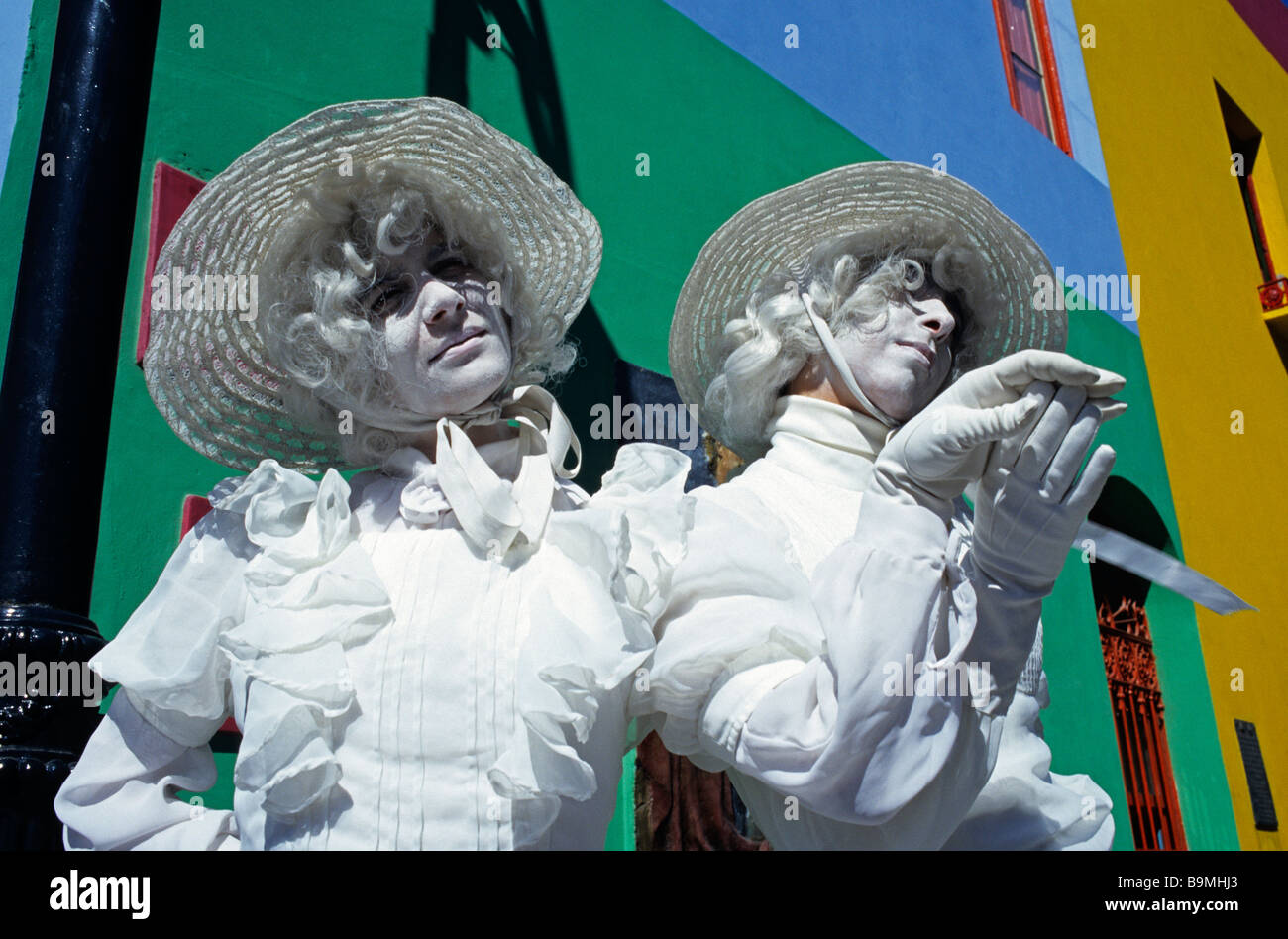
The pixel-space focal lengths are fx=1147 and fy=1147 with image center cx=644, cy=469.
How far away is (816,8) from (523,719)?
302cm

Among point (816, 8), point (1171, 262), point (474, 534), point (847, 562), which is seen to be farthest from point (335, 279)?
point (1171, 262)

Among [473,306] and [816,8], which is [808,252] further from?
[816,8]

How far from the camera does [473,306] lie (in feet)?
5.74

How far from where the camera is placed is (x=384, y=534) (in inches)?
66.4

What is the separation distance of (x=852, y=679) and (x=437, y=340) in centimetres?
78

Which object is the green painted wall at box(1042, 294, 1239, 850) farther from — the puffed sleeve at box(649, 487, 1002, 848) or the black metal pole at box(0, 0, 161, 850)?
the black metal pole at box(0, 0, 161, 850)

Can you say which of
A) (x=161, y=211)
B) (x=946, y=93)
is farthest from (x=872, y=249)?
(x=946, y=93)

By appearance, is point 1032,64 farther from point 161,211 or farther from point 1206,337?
point 161,211

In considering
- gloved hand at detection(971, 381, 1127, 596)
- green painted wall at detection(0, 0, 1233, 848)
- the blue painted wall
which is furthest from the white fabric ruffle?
the blue painted wall

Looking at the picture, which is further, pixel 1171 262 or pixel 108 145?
pixel 1171 262

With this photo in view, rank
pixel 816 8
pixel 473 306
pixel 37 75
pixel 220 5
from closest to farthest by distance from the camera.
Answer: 1. pixel 473 306
2. pixel 37 75
3. pixel 220 5
4. pixel 816 8

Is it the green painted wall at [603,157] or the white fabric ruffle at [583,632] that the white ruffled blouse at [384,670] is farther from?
the green painted wall at [603,157]

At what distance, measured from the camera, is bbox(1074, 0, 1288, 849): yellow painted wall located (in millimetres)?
4652

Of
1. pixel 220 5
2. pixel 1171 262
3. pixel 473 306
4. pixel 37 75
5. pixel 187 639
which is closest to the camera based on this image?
pixel 187 639
